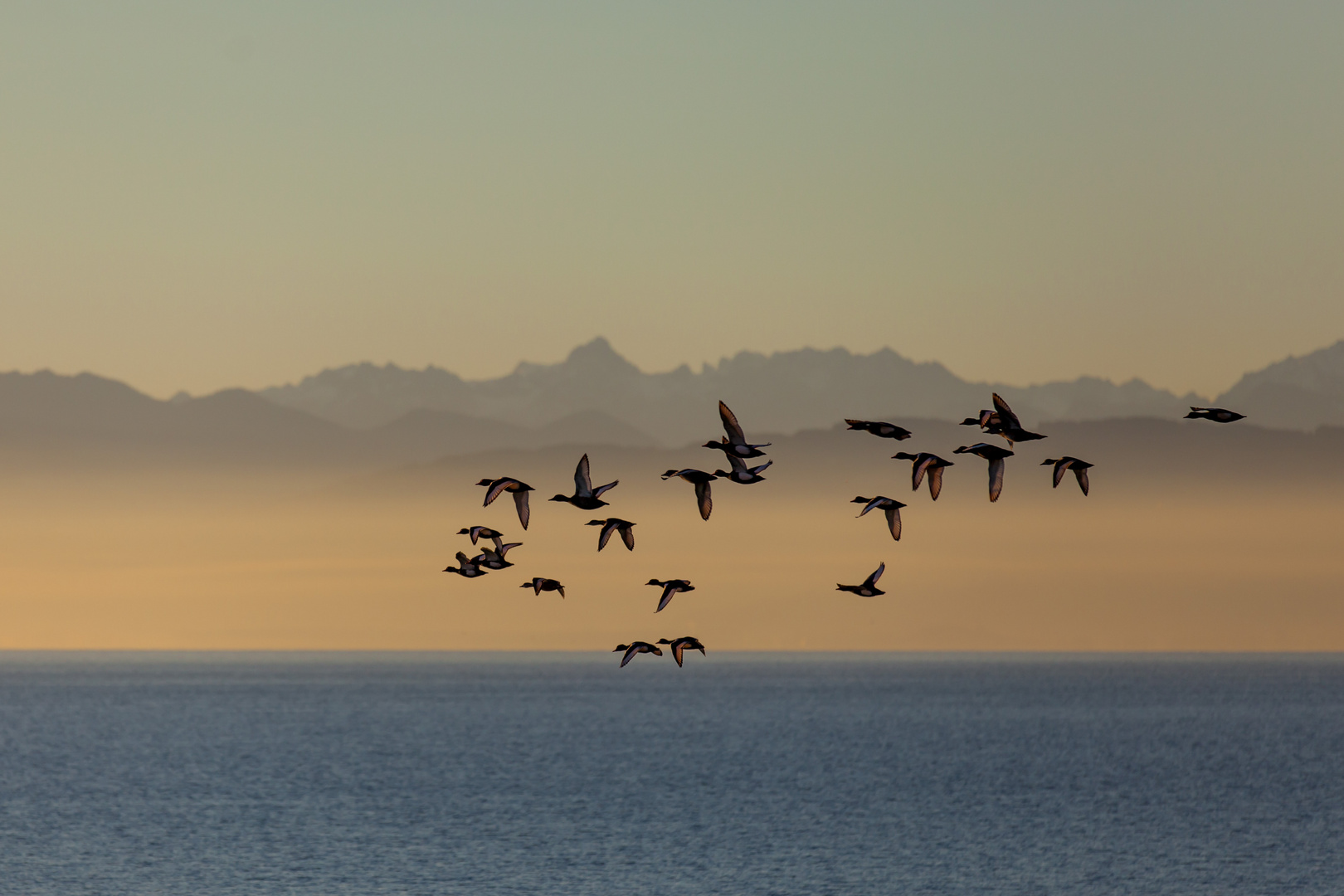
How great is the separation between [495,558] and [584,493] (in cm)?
634

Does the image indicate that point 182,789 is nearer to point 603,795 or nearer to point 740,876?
point 603,795

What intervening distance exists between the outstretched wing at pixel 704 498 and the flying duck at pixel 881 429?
13.6 feet

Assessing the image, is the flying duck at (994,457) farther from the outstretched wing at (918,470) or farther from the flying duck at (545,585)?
the flying duck at (545,585)

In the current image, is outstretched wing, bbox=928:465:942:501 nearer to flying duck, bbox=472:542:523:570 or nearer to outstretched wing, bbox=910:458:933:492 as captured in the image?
outstretched wing, bbox=910:458:933:492

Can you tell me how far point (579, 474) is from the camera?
45406mm

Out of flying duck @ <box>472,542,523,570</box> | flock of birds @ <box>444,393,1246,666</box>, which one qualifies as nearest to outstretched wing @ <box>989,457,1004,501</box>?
flock of birds @ <box>444,393,1246,666</box>

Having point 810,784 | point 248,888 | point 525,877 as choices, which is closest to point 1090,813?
point 810,784

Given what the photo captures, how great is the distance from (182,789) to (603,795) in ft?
167

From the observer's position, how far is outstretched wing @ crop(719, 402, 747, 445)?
41.4 m

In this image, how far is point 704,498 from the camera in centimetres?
4222

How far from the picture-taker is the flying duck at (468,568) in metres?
50.5

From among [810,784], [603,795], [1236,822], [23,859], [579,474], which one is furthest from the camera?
[810,784]

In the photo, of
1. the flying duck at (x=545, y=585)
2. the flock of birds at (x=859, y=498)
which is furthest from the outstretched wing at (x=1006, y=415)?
the flying duck at (x=545, y=585)

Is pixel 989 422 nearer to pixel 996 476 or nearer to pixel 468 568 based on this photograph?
pixel 996 476
